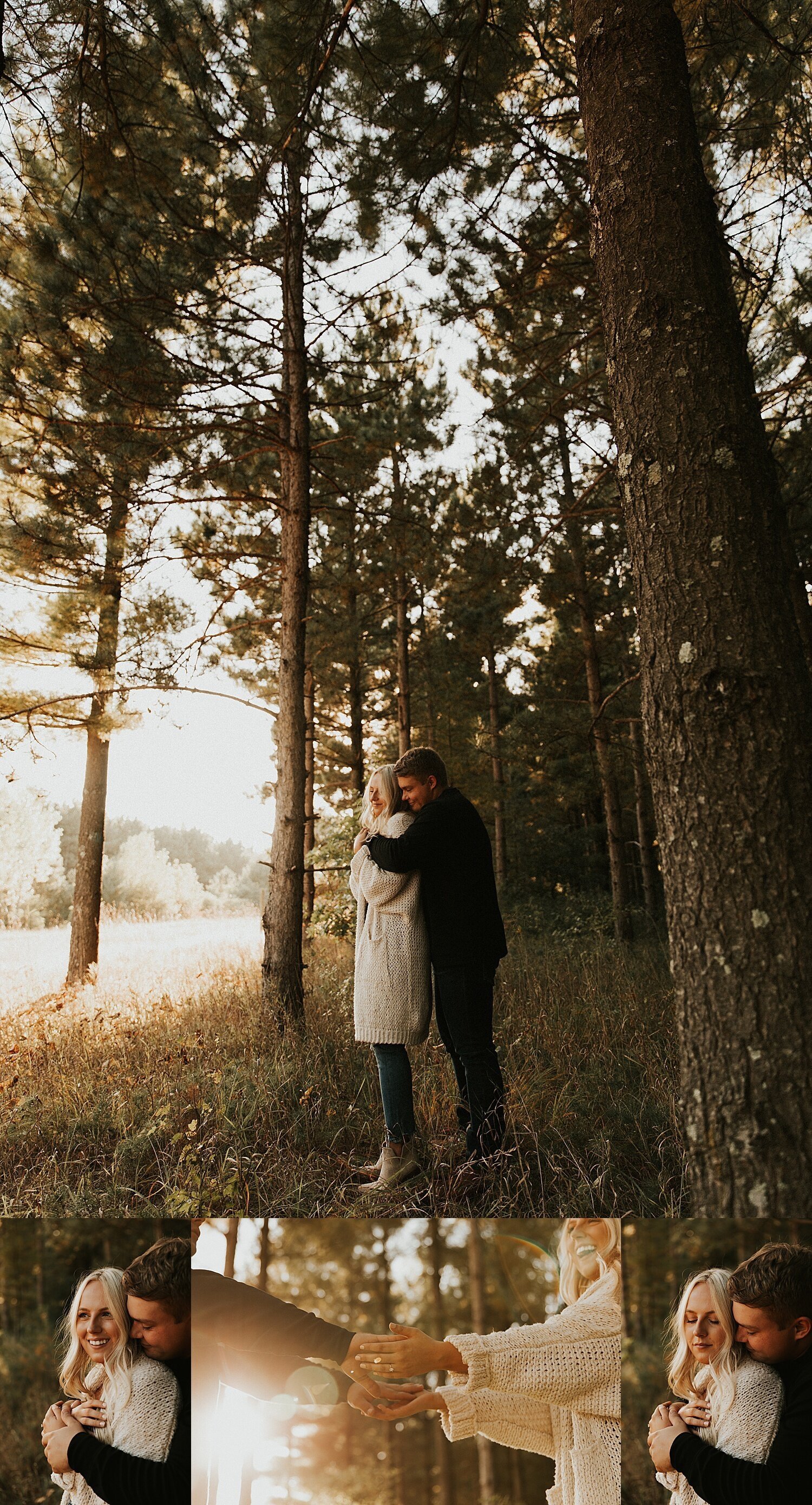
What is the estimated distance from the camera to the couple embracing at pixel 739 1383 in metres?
1.34

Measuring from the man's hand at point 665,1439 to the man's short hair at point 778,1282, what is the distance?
0.72 feet

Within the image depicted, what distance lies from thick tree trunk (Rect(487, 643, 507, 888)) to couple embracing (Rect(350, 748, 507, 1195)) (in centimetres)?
996

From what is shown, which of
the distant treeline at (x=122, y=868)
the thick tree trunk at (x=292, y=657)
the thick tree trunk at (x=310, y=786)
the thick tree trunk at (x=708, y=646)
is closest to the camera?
the thick tree trunk at (x=708, y=646)

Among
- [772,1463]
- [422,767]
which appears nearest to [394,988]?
[422,767]

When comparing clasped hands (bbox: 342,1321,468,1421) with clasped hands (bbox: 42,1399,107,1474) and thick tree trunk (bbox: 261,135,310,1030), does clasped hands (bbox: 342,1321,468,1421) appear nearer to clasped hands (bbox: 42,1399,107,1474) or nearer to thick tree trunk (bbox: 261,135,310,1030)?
clasped hands (bbox: 42,1399,107,1474)

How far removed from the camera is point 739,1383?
137cm

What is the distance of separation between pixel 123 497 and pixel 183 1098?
171 inches

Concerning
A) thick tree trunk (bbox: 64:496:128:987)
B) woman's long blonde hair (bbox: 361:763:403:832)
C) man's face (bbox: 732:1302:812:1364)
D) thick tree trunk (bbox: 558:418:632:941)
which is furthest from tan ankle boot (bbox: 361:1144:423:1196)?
thick tree trunk (bbox: 64:496:128:987)

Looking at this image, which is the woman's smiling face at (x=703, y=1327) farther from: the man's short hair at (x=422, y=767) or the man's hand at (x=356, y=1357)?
the man's short hair at (x=422, y=767)

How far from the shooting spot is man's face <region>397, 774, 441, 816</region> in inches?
147

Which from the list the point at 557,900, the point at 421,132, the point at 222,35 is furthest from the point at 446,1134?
the point at 557,900

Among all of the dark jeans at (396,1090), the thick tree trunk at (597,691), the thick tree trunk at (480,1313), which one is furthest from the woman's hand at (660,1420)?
the thick tree trunk at (597,691)

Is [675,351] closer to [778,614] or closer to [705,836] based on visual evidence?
[778,614]

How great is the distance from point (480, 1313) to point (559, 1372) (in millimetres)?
170
